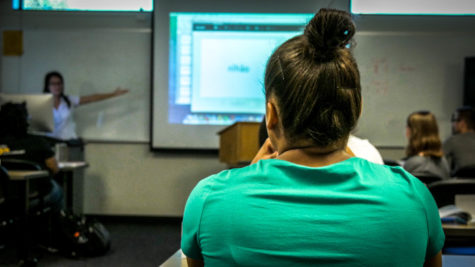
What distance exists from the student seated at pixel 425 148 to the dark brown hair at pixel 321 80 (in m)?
2.48

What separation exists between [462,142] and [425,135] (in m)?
0.80

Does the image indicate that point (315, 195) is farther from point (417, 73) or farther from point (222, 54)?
point (417, 73)

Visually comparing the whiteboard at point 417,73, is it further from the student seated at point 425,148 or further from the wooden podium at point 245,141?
the wooden podium at point 245,141

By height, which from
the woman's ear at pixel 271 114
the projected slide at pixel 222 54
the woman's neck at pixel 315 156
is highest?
the projected slide at pixel 222 54

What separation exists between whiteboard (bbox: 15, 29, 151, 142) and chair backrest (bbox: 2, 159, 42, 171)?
1.63m

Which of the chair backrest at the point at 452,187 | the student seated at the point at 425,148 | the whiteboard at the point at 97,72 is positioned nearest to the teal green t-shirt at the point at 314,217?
the chair backrest at the point at 452,187

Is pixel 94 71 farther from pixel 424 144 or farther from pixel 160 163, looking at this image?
pixel 424 144

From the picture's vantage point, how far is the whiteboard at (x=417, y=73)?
461cm

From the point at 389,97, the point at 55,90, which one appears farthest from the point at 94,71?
the point at 389,97

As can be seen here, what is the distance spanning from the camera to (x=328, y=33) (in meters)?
0.67

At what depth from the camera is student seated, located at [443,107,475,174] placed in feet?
11.6

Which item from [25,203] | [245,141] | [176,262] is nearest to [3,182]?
[25,203]

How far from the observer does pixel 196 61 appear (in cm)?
457

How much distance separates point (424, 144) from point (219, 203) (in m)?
2.72
